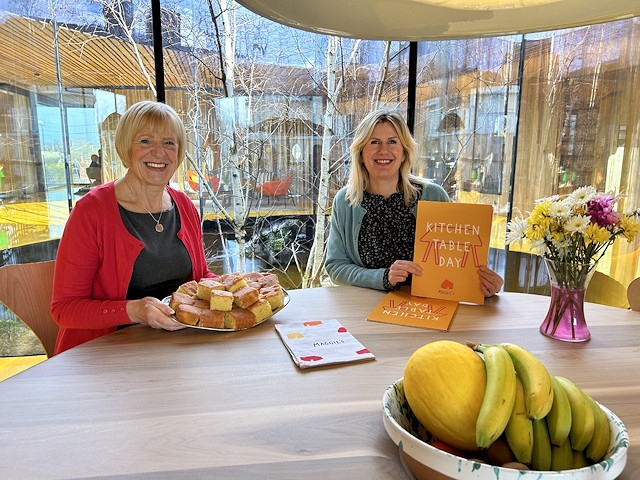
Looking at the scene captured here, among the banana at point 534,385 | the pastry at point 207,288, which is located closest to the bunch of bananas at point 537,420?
the banana at point 534,385

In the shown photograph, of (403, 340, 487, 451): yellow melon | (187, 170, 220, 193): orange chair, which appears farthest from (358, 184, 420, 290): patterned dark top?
(187, 170, 220, 193): orange chair

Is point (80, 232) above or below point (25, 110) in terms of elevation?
below

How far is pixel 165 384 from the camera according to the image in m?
0.98

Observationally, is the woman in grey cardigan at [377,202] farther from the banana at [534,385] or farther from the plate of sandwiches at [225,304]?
the banana at [534,385]

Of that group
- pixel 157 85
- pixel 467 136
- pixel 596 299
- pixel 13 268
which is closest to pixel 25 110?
pixel 157 85

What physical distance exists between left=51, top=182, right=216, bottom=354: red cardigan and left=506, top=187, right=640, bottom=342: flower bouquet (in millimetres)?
1161

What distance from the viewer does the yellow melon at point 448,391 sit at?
66cm

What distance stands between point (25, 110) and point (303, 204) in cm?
171

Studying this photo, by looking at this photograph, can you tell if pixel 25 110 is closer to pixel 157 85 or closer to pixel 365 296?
pixel 157 85

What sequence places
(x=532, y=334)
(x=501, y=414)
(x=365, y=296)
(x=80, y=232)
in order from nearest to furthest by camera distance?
(x=501, y=414), (x=532, y=334), (x=80, y=232), (x=365, y=296)

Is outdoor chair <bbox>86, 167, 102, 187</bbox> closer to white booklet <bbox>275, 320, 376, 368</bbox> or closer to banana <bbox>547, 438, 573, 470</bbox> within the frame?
white booklet <bbox>275, 320, 376, 368</bbox>

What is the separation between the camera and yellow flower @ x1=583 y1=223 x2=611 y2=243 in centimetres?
105

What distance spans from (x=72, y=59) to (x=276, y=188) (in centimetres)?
137

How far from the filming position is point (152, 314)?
4.12 ft
